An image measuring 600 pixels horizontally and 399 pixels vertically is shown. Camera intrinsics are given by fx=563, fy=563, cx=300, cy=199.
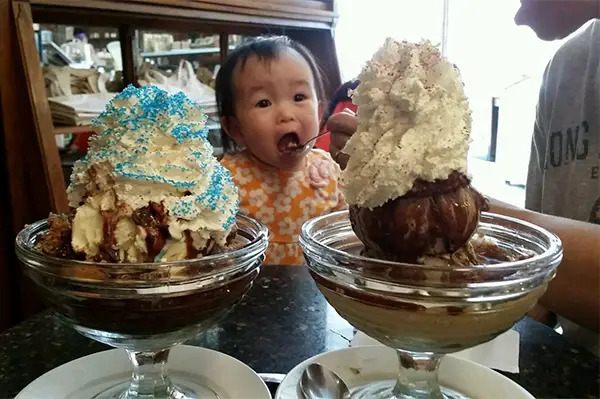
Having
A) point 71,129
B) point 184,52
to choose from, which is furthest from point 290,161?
point 184,52

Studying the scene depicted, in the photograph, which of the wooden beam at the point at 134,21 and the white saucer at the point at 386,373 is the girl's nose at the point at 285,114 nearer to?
the wooden beam at the point at 134,21

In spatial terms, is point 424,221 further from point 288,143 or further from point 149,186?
point 288,143

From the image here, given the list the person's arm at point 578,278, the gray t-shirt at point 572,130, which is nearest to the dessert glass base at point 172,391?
the person's arm at point 578,278

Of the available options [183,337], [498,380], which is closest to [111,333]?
[183,337]

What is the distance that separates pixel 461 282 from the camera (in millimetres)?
551

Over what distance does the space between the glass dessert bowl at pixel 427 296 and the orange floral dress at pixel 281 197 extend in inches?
44.1

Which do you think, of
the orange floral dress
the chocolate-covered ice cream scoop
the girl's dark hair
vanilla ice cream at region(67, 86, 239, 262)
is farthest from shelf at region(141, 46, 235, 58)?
the chocolate-covered ice cream scoop

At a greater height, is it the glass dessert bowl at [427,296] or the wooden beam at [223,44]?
the wooden beam at [223,44]

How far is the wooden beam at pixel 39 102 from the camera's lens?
1580mm

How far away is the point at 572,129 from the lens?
4.67 feet

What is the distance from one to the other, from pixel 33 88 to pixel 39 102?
42mm

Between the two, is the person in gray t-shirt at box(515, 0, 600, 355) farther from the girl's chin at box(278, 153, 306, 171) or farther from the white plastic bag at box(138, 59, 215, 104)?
the white plastic bag at box(138, 59, 215, 104)

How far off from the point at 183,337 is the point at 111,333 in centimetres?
8

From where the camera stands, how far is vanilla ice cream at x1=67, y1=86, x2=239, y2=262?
647 millimetres
